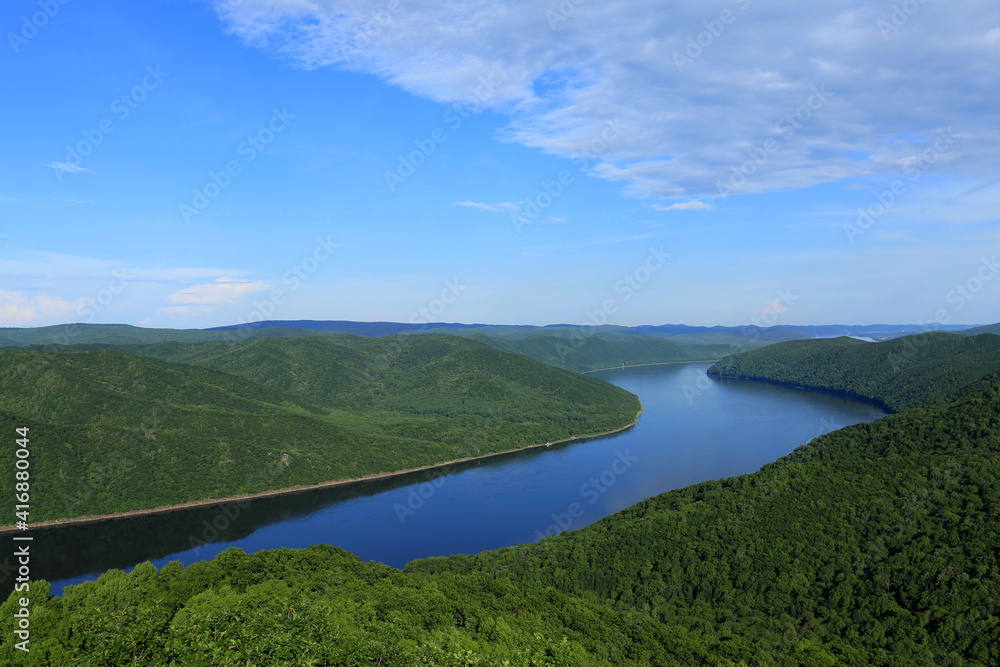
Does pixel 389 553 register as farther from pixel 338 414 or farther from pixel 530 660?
pixel 338 414

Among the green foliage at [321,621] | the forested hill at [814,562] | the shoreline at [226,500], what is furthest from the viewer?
the shoreline at [226,500]

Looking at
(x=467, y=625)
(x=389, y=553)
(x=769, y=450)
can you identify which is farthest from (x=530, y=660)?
(x=769, y=450)

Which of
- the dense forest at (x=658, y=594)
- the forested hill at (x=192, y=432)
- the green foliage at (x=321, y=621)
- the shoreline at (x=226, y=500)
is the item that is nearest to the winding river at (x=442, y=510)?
the shoreline at (x=226, y=500)
